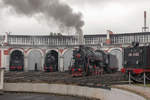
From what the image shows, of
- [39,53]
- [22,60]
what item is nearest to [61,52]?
[39,53]

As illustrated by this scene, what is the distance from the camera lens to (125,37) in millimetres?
52875

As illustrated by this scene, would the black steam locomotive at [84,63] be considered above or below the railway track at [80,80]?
above

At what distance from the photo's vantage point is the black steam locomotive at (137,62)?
19.6 meters

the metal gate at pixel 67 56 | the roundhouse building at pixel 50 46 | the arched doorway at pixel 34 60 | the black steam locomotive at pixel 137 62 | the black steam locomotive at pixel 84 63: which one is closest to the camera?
the black steam locomotive at pixel 137 62

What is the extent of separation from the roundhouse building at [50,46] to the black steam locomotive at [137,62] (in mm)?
30100

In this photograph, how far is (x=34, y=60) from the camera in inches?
→ 2186

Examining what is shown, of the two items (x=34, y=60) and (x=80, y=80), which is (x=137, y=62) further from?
(x=34, y=60)

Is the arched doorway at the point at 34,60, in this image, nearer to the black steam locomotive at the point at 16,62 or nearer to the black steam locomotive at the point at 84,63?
the black steam locomotive at the point at 16,62

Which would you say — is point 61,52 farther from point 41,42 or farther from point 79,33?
point 79,33

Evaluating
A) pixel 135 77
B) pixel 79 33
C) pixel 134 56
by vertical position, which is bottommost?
pixel 135 77

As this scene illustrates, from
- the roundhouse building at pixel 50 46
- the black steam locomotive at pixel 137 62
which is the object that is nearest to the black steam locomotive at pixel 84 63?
the black steam locomotive at pixel 137 62

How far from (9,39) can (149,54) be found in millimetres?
41185

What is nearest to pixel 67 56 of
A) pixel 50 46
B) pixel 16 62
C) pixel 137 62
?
pixel 50 46

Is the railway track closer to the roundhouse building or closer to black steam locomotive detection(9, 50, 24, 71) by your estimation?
black steam locomotive detection(9, 50, 24, 71)
